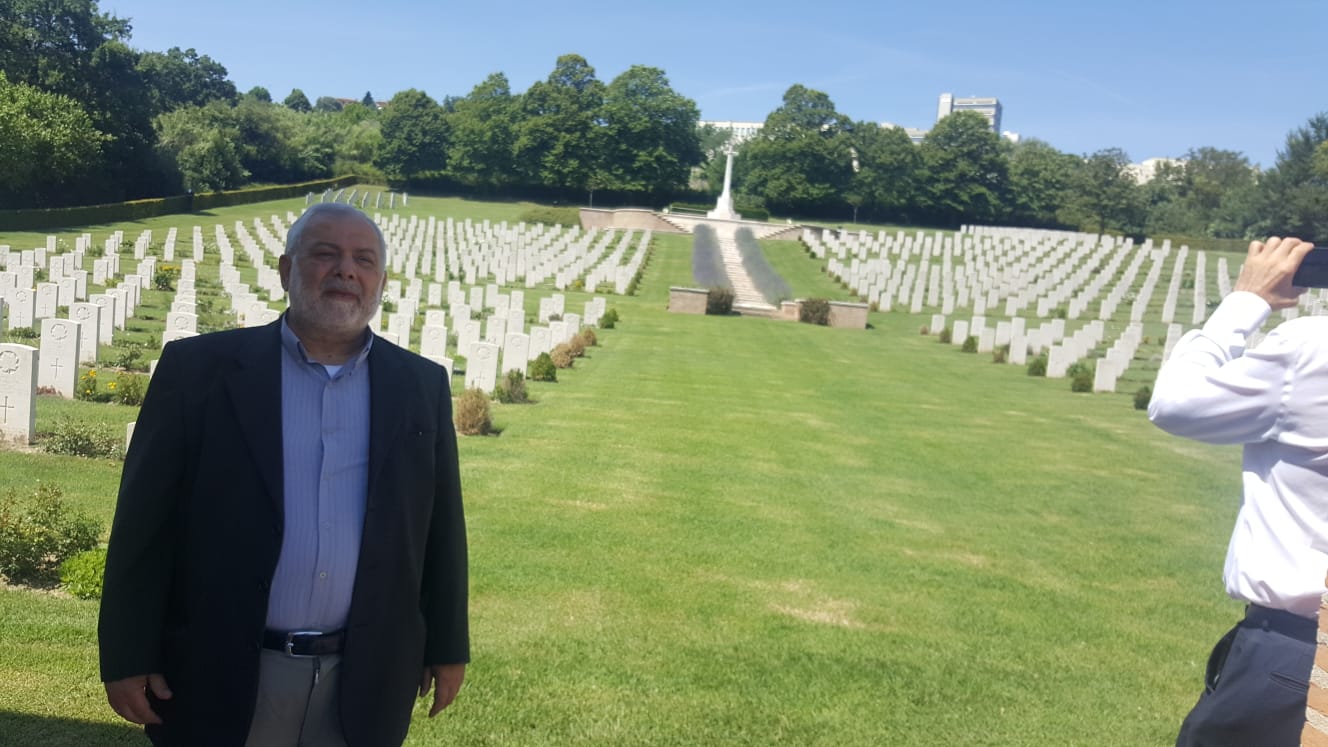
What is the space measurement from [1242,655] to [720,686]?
306 cm

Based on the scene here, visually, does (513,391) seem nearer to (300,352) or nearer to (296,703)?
(300,352)

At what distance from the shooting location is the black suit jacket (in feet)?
9.30

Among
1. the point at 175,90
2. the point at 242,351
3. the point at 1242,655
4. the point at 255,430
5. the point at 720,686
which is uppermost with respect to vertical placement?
the point at 175,90

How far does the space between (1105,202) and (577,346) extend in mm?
67671

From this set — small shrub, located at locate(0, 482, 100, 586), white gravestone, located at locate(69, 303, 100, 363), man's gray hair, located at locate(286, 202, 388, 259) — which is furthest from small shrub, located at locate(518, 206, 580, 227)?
man's gray hair, located at locate(286, 202, 388, 259)

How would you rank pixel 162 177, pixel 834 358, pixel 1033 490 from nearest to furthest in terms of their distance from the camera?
pixel 1033 490
pixel 834 358
pixel 162 177

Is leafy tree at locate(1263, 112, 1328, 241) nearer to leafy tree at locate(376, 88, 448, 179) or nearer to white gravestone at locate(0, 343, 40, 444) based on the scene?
white gravestone at locate(0, 343, 40, 444)

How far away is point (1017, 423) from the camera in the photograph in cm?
1617

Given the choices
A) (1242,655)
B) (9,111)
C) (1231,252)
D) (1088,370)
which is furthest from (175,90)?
(1242,655)

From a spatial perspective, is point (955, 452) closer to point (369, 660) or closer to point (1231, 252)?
point (369, 660)

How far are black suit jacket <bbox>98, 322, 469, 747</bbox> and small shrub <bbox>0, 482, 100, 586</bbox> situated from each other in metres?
3.85

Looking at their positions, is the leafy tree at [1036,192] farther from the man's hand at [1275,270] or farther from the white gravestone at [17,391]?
Answer: the man's hand at [1275,270]

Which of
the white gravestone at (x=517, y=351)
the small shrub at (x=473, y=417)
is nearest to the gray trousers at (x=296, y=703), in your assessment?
the small shrub at (x=473, y=417)

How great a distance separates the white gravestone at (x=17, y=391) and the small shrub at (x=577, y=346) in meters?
11.8
